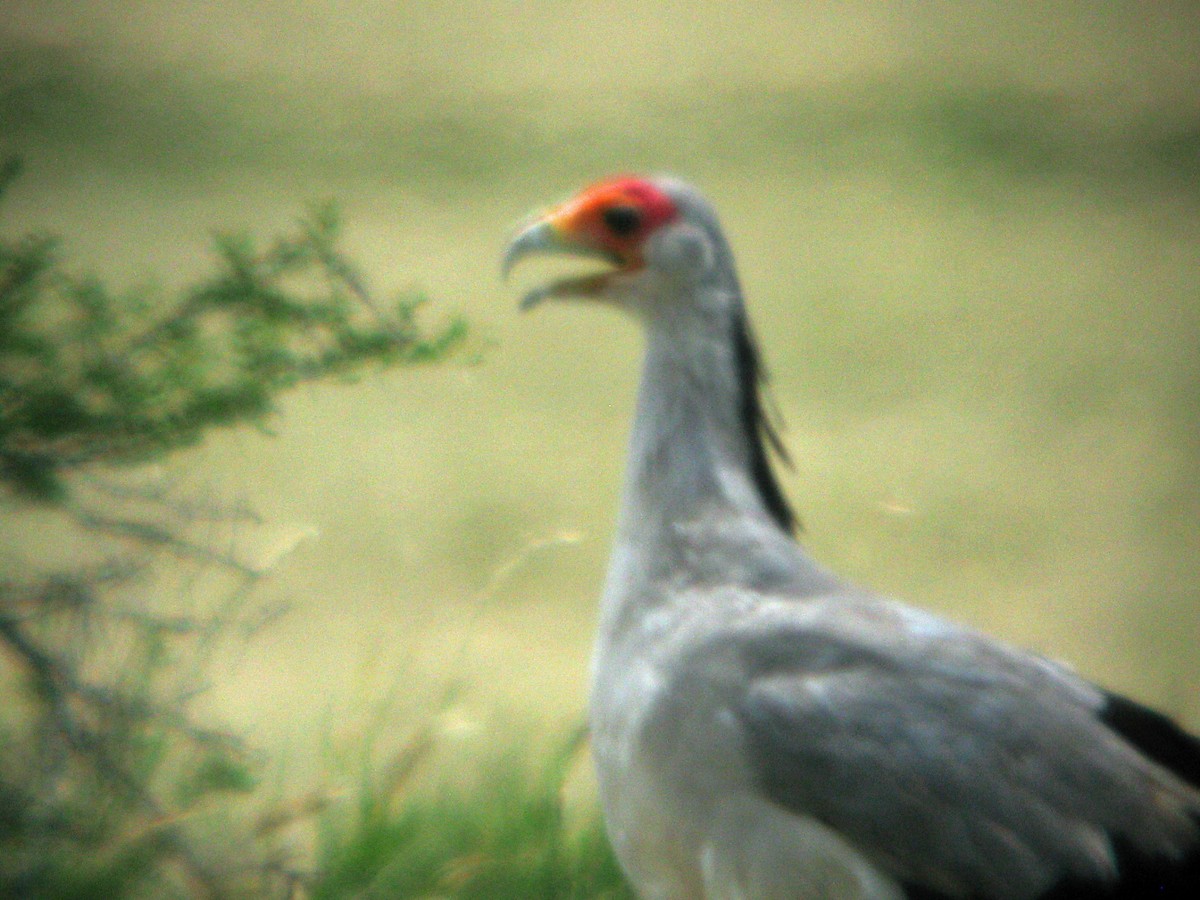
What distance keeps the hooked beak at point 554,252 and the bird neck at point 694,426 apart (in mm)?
105

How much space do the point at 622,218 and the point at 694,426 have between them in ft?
1.03

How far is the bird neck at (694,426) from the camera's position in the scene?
2.27 meters

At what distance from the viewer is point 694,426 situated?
7.50ft

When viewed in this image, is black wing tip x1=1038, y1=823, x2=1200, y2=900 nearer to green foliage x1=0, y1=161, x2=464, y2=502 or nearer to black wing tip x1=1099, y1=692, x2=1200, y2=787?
black wing tip x1=1099, y1=692, x2=1200, y2=787

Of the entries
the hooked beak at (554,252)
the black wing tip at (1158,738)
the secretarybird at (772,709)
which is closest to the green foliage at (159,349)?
the hooked beak at (554,252)

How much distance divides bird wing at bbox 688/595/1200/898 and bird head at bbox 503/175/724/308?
21.6 inches

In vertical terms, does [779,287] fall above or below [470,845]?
above

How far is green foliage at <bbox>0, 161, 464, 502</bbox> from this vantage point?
2.31 m

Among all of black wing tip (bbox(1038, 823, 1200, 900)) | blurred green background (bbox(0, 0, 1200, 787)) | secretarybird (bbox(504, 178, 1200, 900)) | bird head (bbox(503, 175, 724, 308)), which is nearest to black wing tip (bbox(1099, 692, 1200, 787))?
secretarybird (bbox(504, 178, 1200, 900))

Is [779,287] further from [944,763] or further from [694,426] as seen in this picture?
[944,763]

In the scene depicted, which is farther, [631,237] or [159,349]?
[159,349]

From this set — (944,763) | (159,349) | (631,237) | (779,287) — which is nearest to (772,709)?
(944,763)

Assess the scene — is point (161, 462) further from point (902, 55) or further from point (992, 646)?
point (902, 55)

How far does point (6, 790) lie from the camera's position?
2.38 metres
